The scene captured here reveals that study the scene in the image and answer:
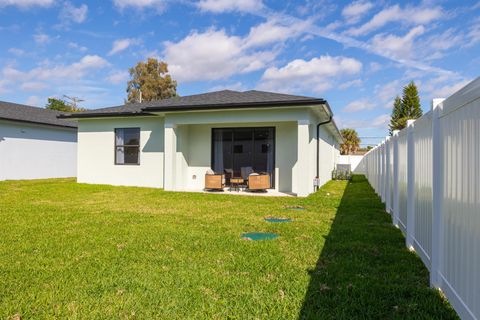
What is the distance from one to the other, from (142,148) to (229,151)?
3.73 m

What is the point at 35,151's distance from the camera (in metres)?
19.0

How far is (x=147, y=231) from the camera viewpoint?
6098 millimetres

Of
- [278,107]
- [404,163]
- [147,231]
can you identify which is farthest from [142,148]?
[404,163]

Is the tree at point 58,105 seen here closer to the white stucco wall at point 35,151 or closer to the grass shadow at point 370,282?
the white stucco wall at point 35,151

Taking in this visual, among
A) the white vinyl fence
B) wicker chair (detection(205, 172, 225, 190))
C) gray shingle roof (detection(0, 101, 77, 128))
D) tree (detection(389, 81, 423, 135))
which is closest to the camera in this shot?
the white vinyl fence

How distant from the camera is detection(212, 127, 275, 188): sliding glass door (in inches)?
528

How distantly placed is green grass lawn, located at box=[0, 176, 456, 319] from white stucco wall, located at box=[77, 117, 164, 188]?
22.0ft

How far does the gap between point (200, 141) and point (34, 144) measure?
1068 cm

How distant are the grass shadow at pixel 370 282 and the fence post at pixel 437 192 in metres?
0.24

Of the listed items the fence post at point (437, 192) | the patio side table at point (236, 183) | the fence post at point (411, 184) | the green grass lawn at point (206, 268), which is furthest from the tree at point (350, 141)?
the fence post at point (437, 192)

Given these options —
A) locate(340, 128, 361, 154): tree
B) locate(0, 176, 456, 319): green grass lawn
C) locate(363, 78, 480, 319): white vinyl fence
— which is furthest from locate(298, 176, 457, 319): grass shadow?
locate(340, 128, 361, 154): tree

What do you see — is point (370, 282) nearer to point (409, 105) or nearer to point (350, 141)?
point (350, 141)

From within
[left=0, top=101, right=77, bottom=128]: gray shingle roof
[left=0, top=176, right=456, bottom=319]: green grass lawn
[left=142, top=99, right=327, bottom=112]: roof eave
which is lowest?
[left=0, top=176, right=456, bottom=319]: green grass lawn

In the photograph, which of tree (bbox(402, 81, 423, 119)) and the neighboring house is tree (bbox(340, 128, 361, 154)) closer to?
tree (bbox(402, 81, 423, 119))
